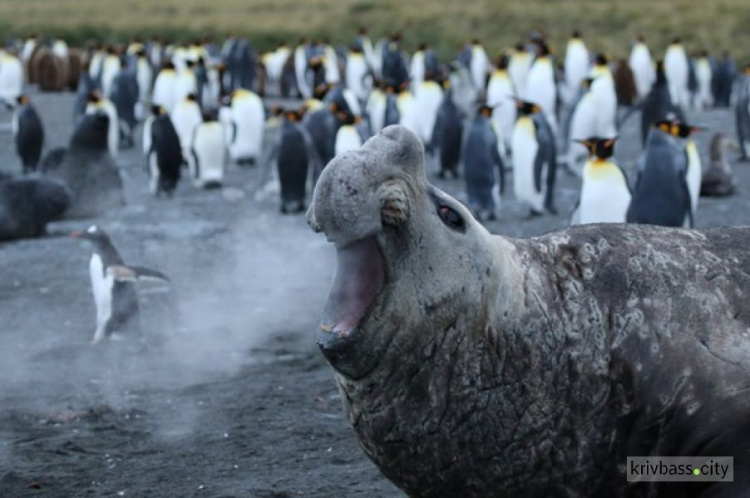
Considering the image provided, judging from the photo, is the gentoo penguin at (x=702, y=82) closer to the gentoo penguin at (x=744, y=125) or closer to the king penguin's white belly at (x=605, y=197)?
the gentoo penguin at (x=744, y=125)

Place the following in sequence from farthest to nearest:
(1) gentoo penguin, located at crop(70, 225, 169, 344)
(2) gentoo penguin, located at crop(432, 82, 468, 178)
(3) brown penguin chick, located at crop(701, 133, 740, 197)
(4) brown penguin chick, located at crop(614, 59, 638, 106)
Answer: (4) brown penguin chick, located at crop(614, 59, 638, 106), (2) gentoo penguin, located at crop(432, 82, 468, 178), (3) brown penguin chick, located at crop(701, 133, 740, 197), (1) gentoo penguin, located at crop(70, 225, 169, 344)

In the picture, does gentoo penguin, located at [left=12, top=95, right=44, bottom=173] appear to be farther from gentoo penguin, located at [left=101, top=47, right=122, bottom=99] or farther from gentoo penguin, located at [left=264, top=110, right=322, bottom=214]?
gentoo penguin, located at [left=101, top=47, right=122, bottom=99]

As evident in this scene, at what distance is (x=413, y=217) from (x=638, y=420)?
772mm

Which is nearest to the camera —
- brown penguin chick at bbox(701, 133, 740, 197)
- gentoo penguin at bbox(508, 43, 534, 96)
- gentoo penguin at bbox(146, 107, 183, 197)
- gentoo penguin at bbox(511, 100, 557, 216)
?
gentoo penguin at bbox(511, 100, 557, 216)

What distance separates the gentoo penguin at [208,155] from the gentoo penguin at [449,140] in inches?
119

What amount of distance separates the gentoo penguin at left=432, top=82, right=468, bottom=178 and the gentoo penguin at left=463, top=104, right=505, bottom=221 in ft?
9.28

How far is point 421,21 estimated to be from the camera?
147 feet

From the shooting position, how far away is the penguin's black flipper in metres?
9.78

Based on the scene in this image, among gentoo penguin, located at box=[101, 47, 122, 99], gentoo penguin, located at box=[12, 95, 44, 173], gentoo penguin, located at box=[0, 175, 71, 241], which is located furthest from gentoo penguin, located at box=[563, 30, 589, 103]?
gentoo penguin, located at box=[0, 175, 71, 241]

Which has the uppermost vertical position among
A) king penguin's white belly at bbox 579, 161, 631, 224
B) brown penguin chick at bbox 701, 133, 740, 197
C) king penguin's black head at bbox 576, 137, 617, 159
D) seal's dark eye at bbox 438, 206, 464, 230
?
seal's dark eye at bbox 438, 206, 464, 230

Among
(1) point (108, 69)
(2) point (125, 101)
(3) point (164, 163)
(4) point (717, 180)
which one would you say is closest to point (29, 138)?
(3) point (164, 163)

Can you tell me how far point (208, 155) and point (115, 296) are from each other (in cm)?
898

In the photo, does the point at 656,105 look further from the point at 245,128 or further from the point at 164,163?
the point at 164,163

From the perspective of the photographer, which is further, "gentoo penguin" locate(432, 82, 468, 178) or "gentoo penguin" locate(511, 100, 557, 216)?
"gentoo penguin" locate(432, 82, 468, 178)
